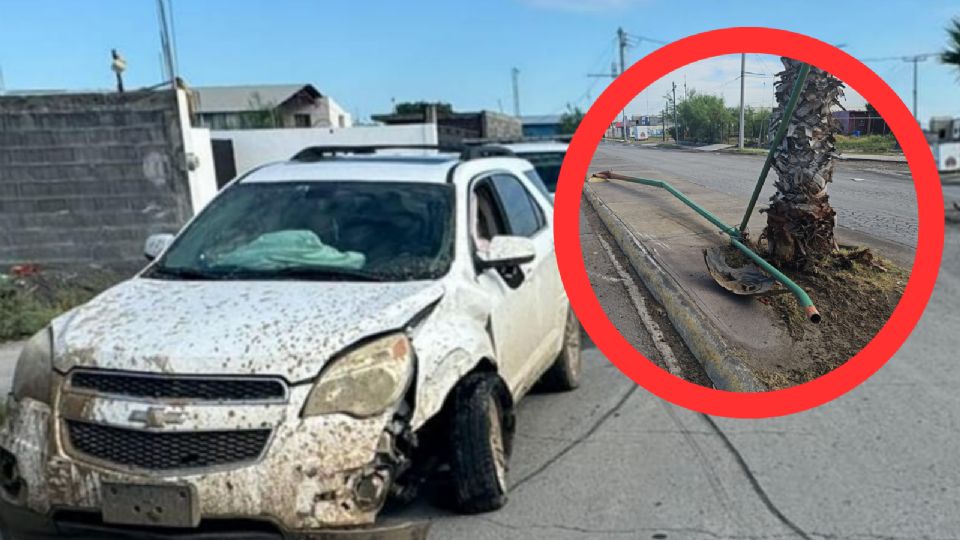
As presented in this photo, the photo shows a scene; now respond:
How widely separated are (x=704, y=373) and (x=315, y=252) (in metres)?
2.93

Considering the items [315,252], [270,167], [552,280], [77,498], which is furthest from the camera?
[270,167]

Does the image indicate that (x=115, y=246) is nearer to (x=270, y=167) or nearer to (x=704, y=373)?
(x=270, y=167)

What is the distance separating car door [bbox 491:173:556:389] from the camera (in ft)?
14.3

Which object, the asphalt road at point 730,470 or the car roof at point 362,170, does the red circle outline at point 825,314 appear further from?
the car roof at point 362,170

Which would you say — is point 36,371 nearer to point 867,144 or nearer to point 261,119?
point 867,144

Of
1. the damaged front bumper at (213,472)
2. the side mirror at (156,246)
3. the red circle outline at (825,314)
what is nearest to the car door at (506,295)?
the damaged front bumper at (213,472)

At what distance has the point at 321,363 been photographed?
3021 mm

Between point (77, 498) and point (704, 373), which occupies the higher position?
point (704, 373)

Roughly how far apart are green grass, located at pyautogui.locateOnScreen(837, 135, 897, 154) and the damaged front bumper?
84.9 inches

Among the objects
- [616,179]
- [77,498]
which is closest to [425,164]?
[77,498]

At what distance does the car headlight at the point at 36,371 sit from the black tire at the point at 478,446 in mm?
1609

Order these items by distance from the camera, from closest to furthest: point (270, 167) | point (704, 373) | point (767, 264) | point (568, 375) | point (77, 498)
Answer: point (767, 264) → point (704, 373) → point (77, 498) → point (270, 167) → point (568, 375)

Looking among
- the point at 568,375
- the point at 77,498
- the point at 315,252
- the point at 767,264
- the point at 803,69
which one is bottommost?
the point at 568,375

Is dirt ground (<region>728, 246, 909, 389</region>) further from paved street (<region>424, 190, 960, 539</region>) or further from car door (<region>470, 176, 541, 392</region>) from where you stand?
car door (<region>470, 176, 541, 392</region>)
